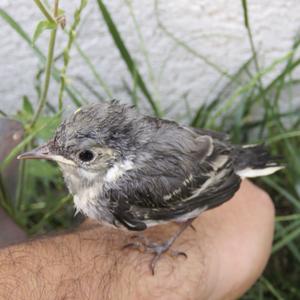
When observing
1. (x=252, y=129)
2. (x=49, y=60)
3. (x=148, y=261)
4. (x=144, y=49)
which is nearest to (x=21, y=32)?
(x=49, y=60)

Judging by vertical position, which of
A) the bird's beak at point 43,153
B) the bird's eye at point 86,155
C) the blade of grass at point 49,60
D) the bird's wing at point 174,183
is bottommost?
the bird's wing at point 174,183

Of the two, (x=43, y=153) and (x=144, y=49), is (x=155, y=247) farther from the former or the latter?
(x=144, y=49)

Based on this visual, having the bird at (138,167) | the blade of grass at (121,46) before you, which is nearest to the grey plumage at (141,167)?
the bird at (138,167)

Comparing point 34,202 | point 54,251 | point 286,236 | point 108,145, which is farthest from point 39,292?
point 286,236

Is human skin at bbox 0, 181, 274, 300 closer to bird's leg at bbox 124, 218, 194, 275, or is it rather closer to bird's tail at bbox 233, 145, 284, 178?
bird's leg at bbox 124, 218, 194, 275

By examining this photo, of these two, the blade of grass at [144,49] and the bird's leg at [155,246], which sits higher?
the blade of grass at [144,49]

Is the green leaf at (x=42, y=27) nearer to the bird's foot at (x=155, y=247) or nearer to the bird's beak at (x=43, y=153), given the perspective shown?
the bird's beak at (x=43, y=153)

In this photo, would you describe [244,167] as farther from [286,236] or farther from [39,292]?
[39,292]
